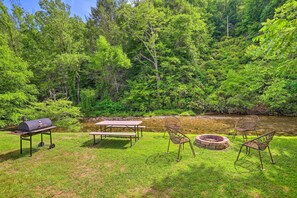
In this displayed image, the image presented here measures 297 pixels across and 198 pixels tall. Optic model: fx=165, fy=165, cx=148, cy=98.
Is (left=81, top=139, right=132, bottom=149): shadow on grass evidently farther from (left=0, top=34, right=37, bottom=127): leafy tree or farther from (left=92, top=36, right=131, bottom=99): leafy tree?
(left=92, top=36, right=131, bottom=99): leafy tree

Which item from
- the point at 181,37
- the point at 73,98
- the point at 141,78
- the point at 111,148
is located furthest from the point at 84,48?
the point at 111,148

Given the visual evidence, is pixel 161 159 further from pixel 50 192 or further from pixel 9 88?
pixel 9 88

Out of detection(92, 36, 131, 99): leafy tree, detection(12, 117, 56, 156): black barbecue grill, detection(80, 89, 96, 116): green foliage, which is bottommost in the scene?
detection(12, 117, 56, 156): black barbecue grill

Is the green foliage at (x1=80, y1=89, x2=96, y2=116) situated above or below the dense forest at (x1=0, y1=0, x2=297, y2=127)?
below

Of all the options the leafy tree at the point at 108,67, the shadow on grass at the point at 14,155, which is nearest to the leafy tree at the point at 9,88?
the shadow on grass at the point at 14,155

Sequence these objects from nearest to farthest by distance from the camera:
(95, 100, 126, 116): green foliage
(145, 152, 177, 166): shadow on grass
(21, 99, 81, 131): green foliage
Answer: (145, 152, 177, 166): shadow on grass → (21, 99, 81, 131): green foliage → (95, 100, 126, 116): green foliage

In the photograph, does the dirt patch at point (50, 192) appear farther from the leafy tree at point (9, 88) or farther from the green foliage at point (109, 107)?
the green foliage at point (109, 107)

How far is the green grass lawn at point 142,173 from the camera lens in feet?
9.27

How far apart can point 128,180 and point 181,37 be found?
50.6 ft

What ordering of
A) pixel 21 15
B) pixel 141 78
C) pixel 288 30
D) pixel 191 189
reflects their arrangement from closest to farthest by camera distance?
pixel 288 30, pixel 191 189, pixel 21 15, pixel 141 78

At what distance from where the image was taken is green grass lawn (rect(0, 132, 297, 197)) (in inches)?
111

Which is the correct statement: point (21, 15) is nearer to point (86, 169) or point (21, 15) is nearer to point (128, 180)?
point (86, 169)

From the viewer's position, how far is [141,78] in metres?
16.1

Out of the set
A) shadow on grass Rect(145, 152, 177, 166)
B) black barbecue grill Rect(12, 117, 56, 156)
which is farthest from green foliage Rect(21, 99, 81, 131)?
shadow on grass Rect(145, 152, 177, 166)
